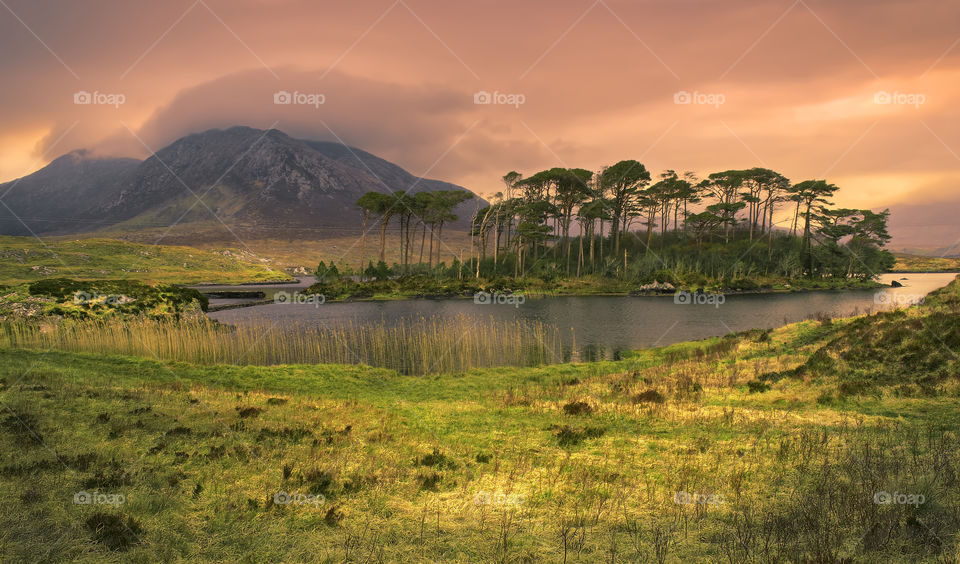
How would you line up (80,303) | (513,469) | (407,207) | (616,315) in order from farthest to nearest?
(407,207) → (616,315) → (80,303) → (513,469)

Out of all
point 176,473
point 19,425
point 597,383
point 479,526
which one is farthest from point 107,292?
point 479,526

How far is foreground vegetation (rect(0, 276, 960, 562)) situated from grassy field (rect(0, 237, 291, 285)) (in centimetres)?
9843

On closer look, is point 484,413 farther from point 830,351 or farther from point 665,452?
point 830,351

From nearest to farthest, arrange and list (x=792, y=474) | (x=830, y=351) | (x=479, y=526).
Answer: (x=479, y=526)
(x=792, y=474)
(x=830, y=351)

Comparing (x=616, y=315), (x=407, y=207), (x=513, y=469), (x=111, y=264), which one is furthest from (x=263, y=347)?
(x=111, y=264)

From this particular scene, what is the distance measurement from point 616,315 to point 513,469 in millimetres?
42902

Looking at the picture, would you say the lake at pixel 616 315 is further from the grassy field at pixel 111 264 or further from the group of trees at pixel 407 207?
the grassy field at pixel 111 264

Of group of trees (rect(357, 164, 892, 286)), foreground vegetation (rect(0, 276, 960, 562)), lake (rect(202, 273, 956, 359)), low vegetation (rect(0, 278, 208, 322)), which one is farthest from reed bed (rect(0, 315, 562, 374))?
group of trees (rect(357, 164, 892, 286))

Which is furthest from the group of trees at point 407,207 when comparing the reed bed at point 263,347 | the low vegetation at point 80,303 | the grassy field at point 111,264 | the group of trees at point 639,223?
the reed bed at point 263,347

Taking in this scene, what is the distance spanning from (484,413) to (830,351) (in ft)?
48.1

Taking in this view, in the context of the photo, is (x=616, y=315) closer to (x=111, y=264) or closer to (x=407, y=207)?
(x=407, y=207)

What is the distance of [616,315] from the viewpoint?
49500mm

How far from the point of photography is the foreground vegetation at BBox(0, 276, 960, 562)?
6.20 metres

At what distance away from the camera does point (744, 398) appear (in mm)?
14789
